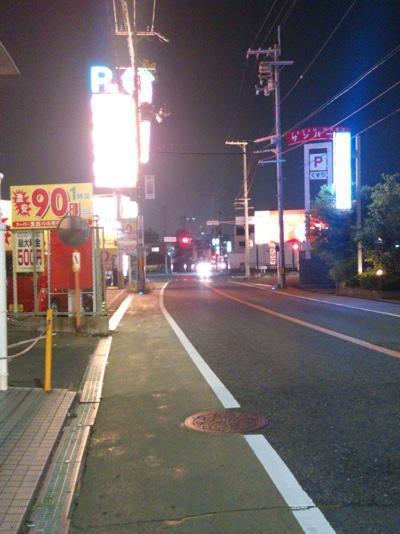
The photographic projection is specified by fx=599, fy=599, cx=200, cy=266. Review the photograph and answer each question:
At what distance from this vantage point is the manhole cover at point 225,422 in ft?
20.9

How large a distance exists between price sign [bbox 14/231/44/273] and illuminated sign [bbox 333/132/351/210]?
20.7 meters

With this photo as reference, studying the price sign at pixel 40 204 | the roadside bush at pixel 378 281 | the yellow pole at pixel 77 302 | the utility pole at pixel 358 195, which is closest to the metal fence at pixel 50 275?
the yellow pole at pixel 77 302

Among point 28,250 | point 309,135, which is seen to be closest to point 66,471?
point 28,250

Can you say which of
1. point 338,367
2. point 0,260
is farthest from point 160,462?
point 338,367

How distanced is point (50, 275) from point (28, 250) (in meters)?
1.15

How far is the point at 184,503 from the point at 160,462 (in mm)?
960

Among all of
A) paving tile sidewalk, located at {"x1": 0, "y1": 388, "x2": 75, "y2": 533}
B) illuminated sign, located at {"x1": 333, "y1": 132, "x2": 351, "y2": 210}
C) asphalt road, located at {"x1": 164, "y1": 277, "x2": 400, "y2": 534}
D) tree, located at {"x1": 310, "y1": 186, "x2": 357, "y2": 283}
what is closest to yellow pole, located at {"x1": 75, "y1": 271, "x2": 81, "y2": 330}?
asphalt road, located at {"x1": 164, "y1": 277, "x2": 400, "y2": 534}

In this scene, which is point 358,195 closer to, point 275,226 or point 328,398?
point 275,226

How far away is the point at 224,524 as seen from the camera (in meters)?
4.09

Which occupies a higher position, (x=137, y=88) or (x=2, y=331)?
(x=137, y=88)

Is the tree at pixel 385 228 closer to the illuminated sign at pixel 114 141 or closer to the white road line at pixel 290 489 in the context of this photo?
the illuminated sign at pixel 114 141

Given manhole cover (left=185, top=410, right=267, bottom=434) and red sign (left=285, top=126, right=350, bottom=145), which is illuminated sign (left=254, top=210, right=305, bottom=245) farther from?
manhole cover (left=185, top=410, right=267, bottom=434)

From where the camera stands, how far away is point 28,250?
15656mm

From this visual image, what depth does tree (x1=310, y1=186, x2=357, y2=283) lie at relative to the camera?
1310 inches
